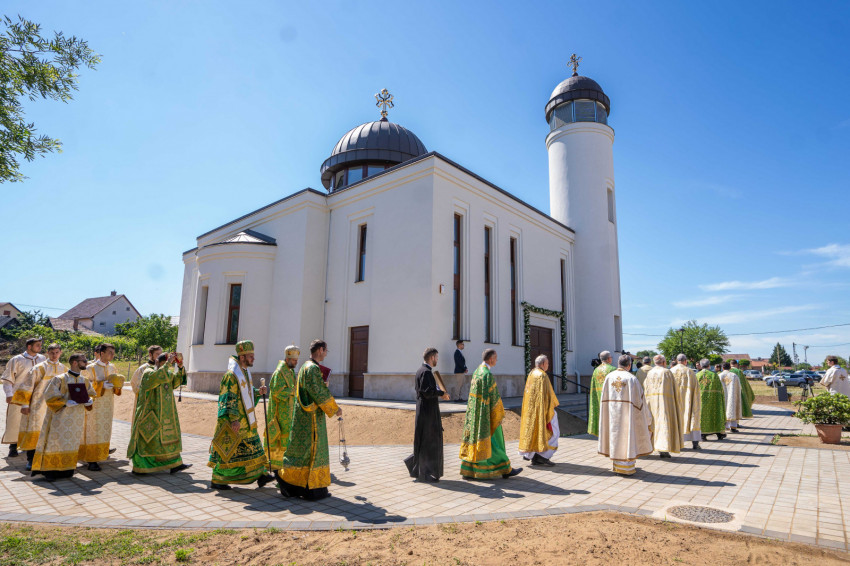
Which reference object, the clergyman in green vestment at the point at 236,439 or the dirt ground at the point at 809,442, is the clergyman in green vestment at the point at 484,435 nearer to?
the clergyman in green vestment at the point at 236,439

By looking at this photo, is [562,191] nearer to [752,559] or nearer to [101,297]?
[752,559]

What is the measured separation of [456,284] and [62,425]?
11.1 meters

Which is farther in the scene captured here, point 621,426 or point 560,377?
point 560,377

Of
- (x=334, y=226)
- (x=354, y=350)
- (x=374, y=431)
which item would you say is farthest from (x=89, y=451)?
(x=334, y=226)

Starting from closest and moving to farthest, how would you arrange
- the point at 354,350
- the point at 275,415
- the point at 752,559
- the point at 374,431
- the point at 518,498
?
the point at 752,559 < the point at 518,498 < the point at 275,415 < the point at 374,431 < the point at 354,350

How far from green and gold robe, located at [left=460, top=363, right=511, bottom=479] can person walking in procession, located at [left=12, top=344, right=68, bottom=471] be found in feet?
21.4

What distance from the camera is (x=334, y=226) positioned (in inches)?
722

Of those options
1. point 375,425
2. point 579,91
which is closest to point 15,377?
point 375,425

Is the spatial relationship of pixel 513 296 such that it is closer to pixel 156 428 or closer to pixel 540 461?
pixel 540 461

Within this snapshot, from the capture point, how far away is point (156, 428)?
273 inches

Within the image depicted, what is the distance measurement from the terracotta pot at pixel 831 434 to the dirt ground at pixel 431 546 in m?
8.07

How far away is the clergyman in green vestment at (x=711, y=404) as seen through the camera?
35.6ft

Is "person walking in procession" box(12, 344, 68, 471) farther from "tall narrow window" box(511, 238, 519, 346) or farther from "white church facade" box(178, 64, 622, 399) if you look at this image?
"tall narrow window" box(511, 238, 519, 346)

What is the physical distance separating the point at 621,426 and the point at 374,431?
5.68 m
